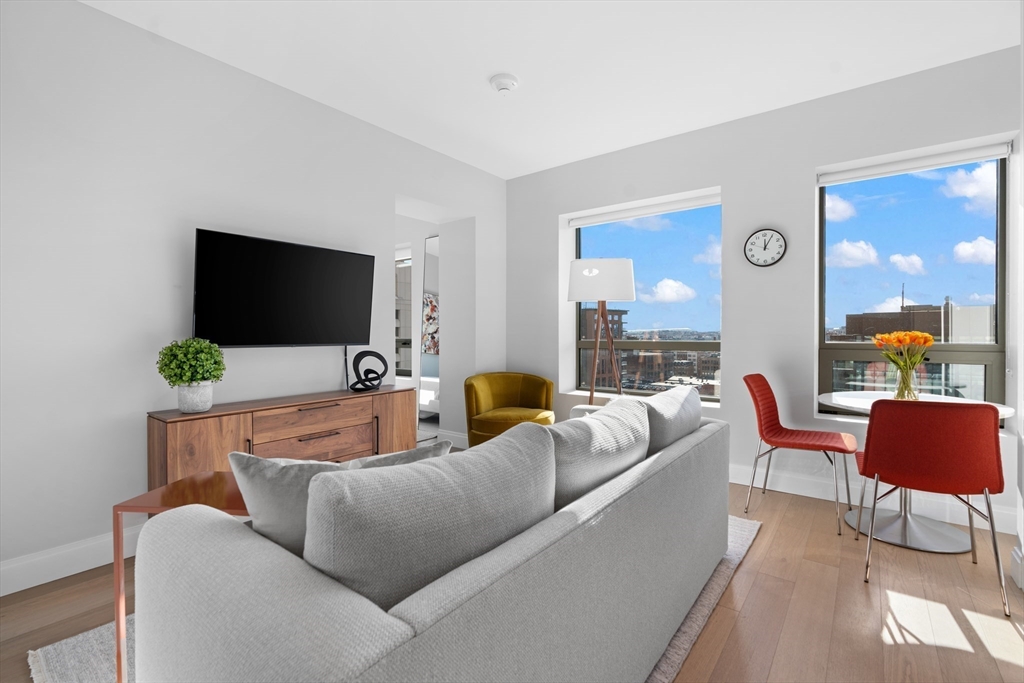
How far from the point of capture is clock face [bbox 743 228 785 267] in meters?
3.56

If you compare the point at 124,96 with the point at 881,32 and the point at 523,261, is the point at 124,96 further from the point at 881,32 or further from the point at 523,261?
the point at 881,32

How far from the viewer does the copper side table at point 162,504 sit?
146cm

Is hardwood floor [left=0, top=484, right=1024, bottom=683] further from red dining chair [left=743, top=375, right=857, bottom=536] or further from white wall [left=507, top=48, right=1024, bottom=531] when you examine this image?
white wall [left=507, top=48, right=1024, bottom=531]

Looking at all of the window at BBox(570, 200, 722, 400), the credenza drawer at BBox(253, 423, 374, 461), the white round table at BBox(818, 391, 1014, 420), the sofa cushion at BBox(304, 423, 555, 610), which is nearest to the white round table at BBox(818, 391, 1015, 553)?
the white round table at BBox(818, 391, 1014, 420)

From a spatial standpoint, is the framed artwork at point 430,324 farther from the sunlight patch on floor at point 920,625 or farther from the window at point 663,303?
Answer: the sunlight patch on floor at point 920,625

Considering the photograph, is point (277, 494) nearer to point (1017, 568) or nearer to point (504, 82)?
point (504, 82)

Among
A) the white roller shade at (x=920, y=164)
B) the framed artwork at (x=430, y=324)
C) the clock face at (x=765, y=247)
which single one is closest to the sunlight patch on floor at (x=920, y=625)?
the clock face at (x=765, y=247)

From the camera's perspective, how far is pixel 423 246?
5.63 metres

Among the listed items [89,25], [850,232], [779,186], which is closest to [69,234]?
[89,25]

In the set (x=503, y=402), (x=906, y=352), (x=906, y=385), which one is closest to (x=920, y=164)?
(x=906, y=352)

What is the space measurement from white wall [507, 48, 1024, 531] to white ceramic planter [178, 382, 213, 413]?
10.9 feet

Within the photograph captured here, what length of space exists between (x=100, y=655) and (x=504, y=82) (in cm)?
328

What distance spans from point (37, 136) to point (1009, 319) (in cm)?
507

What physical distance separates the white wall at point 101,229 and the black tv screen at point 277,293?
9 cm
